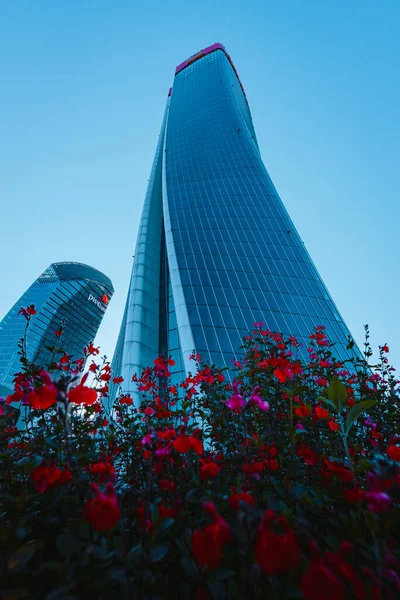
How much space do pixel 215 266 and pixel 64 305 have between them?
85.7 m

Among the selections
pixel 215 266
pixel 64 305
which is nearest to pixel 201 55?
pixel 215 266

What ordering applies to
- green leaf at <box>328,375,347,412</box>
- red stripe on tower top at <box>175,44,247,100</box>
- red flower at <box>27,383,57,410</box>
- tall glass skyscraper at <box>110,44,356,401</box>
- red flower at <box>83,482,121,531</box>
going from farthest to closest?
red stripe on tower top at <box>175,44,247,100</box> < tall glass skyscraper at <box>110,44,356,401</box> < green leaf at <box>328,375,347,412</box> < red flower at <box>27,383,57,410</box> < red flower at <box>83,482,121,531</box>

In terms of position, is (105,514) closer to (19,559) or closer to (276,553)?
(19,559)

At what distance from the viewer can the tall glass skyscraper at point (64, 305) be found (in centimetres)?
7850

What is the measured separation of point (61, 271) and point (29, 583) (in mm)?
102581

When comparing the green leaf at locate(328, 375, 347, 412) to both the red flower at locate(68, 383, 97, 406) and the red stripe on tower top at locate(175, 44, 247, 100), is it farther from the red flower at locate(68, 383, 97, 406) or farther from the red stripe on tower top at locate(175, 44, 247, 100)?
the red stripe on tower top at locate(175, 44, 247, 100)

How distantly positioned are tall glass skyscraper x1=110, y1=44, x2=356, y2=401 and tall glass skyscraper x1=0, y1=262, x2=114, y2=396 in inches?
2449

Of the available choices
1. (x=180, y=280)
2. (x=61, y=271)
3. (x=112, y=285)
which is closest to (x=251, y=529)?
(x=180, y=280)

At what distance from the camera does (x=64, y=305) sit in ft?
291

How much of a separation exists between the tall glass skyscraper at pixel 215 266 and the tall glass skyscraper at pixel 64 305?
204 feet

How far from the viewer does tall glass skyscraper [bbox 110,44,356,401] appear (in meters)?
13.2

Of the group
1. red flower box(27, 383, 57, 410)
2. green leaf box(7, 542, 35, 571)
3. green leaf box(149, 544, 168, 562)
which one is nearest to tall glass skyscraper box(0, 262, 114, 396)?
red flower box(27, 383, 57, 410)

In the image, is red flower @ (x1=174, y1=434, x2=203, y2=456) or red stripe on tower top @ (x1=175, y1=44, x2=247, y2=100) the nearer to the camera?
red flower @ (x1=174, y1=434, x2=203, y2=456)

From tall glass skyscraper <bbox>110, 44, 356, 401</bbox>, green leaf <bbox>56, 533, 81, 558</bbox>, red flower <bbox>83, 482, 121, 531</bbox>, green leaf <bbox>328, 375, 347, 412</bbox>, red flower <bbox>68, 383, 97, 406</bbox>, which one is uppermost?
tall glass skyscraper <bbox>110, 44, 356, 401</bbox>
